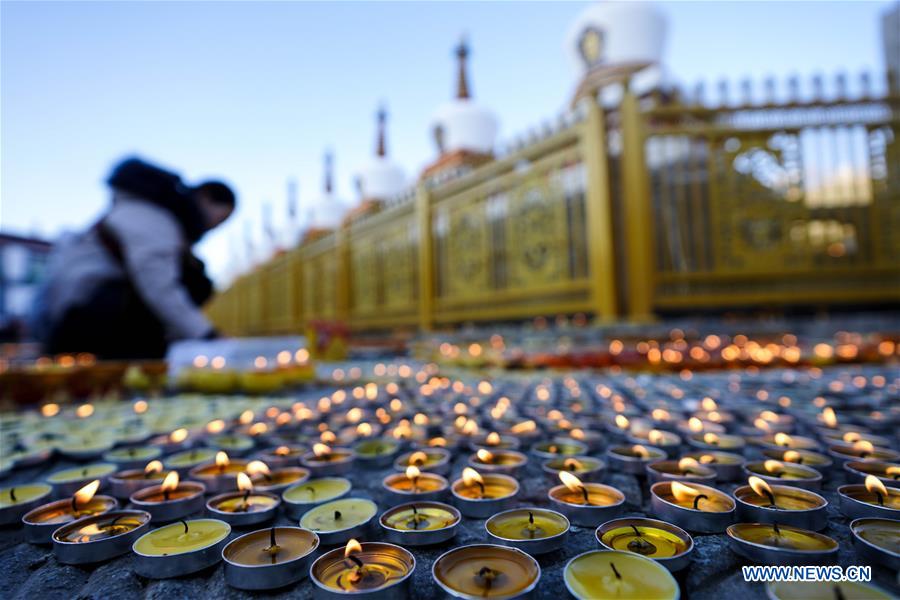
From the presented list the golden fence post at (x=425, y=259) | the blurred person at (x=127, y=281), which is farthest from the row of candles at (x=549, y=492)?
the golden fence post at (x=425, y=259)

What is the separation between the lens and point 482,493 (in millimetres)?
1411

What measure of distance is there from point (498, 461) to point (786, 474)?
0.95 meters

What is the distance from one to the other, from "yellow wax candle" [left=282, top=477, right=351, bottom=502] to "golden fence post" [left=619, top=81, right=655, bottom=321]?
229 inches

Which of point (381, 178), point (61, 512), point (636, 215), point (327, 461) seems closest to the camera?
point (61, 512)

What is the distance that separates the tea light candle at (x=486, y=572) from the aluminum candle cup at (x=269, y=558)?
0.98 feet

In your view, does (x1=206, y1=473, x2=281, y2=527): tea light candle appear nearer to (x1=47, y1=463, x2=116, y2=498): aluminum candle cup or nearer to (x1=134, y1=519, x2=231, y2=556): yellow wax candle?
(x1=134, y1=519, x2=231, y2=556): yellow wax candle

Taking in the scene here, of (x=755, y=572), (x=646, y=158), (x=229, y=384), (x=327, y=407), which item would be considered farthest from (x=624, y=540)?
(x=646, y=158)

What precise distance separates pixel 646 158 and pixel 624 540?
6.91 m

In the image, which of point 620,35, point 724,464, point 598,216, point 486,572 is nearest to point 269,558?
point 486,572

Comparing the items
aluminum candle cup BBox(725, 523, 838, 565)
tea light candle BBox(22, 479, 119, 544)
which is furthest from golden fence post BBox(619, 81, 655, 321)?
tea light candle BBox(22, 479, 119, 544)

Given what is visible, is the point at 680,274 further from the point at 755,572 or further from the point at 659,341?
the point at 755,572

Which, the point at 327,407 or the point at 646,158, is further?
the point at 646,158

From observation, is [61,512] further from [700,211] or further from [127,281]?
[700,211]

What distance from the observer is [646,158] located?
22.6 feet
